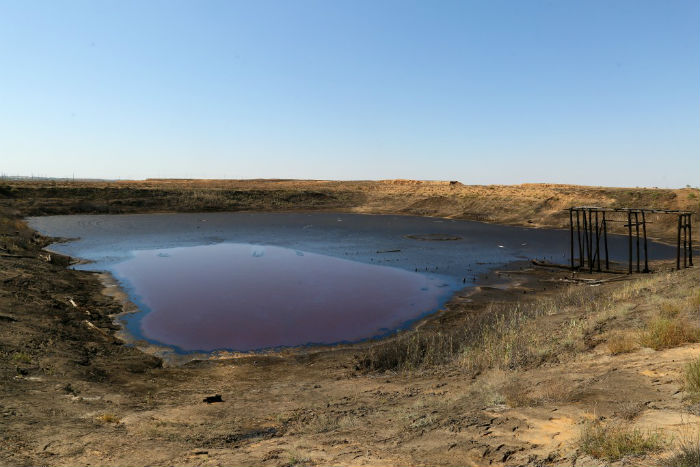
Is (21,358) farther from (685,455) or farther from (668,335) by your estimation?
(668,335)

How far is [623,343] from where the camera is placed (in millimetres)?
9531

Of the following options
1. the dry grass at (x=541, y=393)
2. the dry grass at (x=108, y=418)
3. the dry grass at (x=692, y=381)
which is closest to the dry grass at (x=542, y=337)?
the dry grass at (x=541, y=393)

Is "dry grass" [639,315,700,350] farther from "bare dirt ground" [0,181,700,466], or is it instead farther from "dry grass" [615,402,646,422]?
"dry grass" [615,402,646,422]

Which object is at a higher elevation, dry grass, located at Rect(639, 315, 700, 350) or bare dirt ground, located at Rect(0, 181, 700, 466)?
dry grass, located at Rect(639, 315, 700, 350)

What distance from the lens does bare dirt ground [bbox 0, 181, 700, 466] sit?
5.95m

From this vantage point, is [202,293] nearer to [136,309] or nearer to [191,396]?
[136,309]

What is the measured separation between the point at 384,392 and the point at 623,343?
545cm

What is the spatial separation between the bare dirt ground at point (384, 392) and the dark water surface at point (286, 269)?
2.03 metres

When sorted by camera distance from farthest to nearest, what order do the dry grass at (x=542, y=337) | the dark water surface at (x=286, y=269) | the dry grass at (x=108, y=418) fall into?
the dark water surface at (x=286, y=269) → the dry grass at (x=542, y=337) → the dry grass at (x=108, y=418)

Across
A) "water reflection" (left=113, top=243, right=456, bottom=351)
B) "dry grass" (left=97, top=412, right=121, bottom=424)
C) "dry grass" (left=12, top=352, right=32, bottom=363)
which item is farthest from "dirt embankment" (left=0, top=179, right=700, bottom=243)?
"dry grass" (left=12, top=352, right=32, bottom=363)

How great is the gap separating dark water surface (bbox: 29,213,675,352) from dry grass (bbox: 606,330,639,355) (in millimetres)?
8140

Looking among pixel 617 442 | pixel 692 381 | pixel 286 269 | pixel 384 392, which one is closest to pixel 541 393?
pixel 692 381

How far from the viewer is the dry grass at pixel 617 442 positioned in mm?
4945

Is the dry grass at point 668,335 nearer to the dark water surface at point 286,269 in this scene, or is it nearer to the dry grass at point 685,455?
the dry grass at point 685,455
